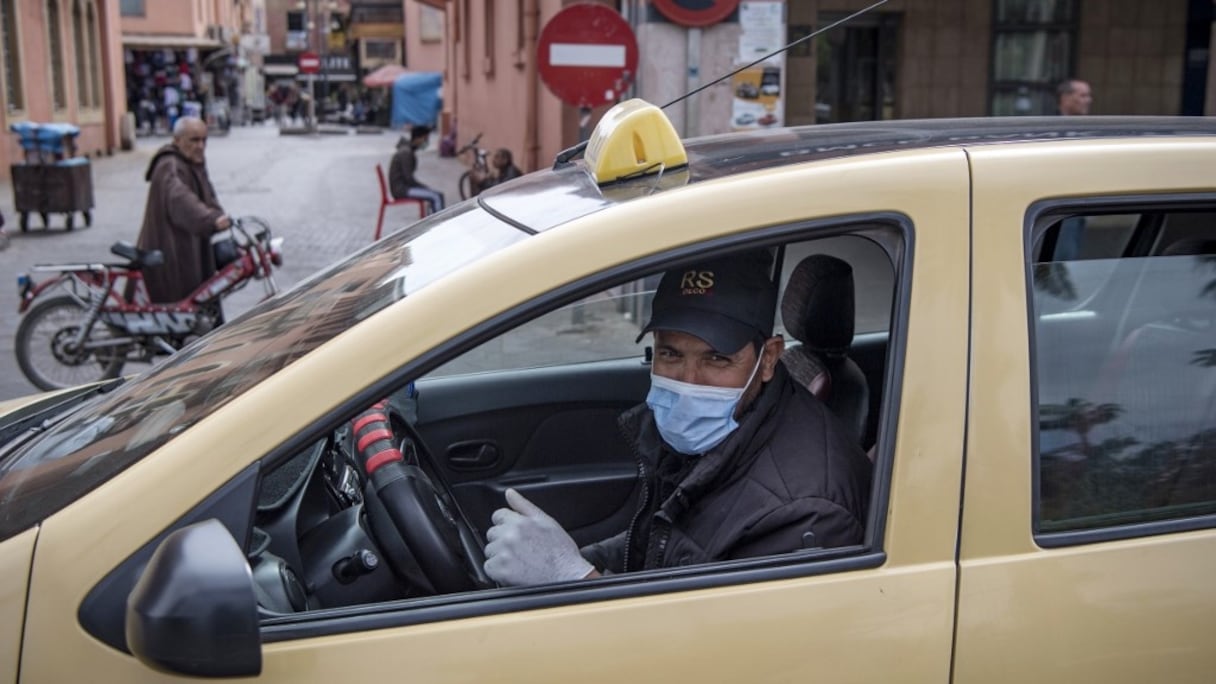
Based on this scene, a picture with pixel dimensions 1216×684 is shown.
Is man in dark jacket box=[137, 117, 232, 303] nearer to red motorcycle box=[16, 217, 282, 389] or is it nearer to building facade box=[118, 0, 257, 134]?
red motorcycle box=[16, 217, 282, 389]

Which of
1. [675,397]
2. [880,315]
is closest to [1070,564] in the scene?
[675,397]

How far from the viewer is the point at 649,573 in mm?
1878

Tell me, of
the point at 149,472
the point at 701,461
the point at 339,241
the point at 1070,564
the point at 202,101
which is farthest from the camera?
the point at 202,101

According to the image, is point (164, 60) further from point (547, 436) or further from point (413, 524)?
point (413, 524)

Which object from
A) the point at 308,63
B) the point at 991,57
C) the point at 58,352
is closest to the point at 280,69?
the point at 308,63

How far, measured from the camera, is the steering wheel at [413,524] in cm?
219

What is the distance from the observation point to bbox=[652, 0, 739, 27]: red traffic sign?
10070 mm

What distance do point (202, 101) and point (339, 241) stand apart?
129ft

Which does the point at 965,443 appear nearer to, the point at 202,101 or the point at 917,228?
the point at 917,228

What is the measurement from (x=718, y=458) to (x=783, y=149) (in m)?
0.57

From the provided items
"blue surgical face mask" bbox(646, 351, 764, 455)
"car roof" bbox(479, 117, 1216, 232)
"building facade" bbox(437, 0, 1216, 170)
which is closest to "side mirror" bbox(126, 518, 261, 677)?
"car roof" bbox(479, 117, 1216, 232)

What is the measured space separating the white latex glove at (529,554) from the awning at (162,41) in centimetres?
4783

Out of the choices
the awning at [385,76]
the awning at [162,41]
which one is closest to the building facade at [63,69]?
the awning at [162,41]

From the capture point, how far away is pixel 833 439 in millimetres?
2307
